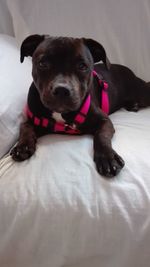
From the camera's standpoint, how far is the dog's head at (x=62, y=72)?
1.30 metres

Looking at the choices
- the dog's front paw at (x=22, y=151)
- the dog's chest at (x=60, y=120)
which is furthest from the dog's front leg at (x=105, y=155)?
the dog's front paw at (x=22, y=151)

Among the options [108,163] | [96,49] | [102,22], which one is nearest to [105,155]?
[108,163]

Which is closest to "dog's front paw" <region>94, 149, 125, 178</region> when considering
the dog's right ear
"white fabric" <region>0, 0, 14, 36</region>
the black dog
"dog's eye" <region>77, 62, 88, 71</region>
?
the black dog

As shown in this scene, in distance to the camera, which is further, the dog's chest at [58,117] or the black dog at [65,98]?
the dog's chest at [58,117]

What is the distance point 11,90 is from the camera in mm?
1502

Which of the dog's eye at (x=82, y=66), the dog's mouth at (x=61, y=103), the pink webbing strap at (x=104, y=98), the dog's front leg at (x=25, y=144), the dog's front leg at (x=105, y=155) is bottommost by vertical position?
the pink webbing strap at (x=104, y=98)

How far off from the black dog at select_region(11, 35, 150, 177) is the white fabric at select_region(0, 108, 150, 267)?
0.07 meters

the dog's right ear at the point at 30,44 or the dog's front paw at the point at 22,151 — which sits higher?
the dog's right ear at the point at 30,44

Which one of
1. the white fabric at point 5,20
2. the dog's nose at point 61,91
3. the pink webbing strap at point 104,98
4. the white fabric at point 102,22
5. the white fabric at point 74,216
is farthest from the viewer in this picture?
the white fabric at point 5,20

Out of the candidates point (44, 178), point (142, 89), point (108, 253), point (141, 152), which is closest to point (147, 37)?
point (142, 89)

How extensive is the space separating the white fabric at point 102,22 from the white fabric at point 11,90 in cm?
20

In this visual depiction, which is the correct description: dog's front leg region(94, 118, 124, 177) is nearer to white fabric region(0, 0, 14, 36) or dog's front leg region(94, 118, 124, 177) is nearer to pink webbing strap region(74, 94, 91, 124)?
pink webbing strap region(74, 94, 91, 124)

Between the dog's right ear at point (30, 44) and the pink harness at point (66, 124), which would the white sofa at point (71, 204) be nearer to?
the pink harness at point (66, 124)

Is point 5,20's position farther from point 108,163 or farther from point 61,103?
point 108,163
